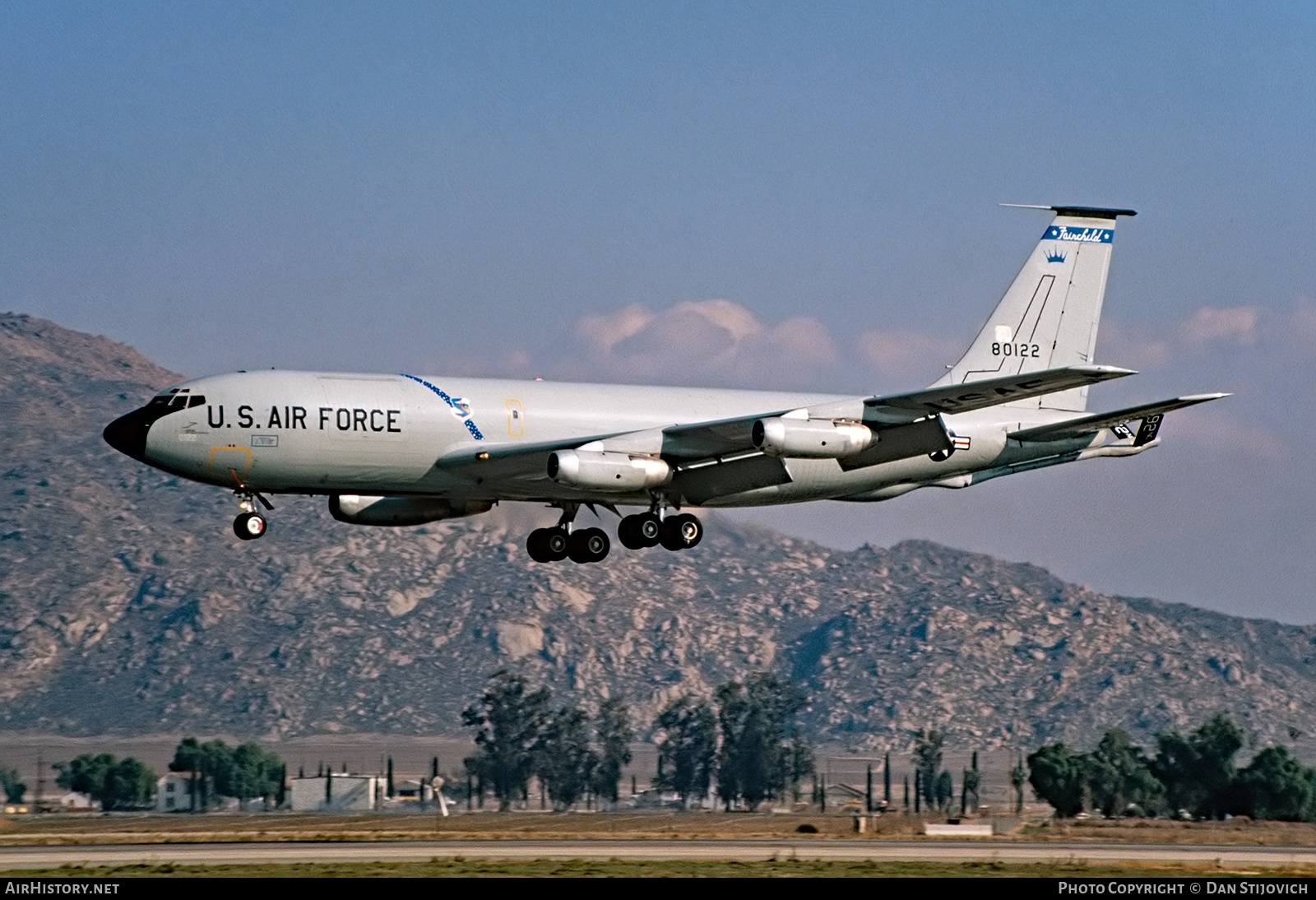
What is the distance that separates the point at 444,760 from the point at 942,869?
15300 cm

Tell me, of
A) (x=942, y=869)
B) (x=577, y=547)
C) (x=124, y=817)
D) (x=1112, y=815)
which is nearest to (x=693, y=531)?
(x=577, y=547)

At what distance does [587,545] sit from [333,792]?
72990mm

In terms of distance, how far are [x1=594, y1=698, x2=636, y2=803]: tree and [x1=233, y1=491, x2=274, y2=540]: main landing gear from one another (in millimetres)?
87399

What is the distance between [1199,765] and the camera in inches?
4813

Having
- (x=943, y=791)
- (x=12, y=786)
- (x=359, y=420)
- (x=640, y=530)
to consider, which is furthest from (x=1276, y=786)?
(x=12, y=786)

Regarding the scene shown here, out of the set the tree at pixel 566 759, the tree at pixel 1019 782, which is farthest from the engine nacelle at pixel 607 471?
the tree at pixel 566 759

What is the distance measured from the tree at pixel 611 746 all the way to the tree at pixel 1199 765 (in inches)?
1622

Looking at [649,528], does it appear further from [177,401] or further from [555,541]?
[177,401]

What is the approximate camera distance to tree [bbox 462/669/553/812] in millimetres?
132125

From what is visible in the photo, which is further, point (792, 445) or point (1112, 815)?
point (1112, 815)

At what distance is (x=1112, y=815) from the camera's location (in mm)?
111000

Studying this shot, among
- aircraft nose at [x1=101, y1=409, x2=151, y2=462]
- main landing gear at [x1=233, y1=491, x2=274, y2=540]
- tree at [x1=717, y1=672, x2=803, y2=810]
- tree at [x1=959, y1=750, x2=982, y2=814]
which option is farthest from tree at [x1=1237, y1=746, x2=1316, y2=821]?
aircraft nose at [x1=101, y1=409, x2=151, y2=462]
